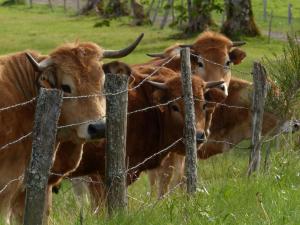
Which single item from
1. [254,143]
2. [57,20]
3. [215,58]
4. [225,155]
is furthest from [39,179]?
[57,20]

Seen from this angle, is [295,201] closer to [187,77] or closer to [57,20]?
[187,77]

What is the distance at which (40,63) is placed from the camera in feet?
27.7

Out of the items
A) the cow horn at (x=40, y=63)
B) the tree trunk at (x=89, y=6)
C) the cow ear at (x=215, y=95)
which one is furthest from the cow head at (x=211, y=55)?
the tree trunk at (x=89, y=6)

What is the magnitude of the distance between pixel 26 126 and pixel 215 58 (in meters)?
5.36

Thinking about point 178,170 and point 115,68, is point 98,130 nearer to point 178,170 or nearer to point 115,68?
point 115,68

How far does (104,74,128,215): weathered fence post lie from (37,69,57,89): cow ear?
1.71 metres

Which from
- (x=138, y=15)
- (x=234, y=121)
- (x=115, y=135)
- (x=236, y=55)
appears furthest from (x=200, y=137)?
(x=138, y=15)

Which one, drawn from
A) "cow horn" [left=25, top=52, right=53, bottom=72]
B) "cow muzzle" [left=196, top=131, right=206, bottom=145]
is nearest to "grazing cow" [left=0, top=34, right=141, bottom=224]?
"cow horn" [left=25, top=52, right=53, bottom=72]

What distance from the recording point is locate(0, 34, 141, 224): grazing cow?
812 centimetres

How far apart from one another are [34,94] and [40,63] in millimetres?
320

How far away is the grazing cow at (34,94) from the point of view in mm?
8125

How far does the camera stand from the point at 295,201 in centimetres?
755

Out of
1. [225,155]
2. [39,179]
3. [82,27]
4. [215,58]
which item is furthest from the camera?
[82,27]

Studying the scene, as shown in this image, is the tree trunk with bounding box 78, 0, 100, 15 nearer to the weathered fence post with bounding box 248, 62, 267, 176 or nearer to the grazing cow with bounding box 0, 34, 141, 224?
the weathered fence post with bounding box 248, 62, 267, 176
